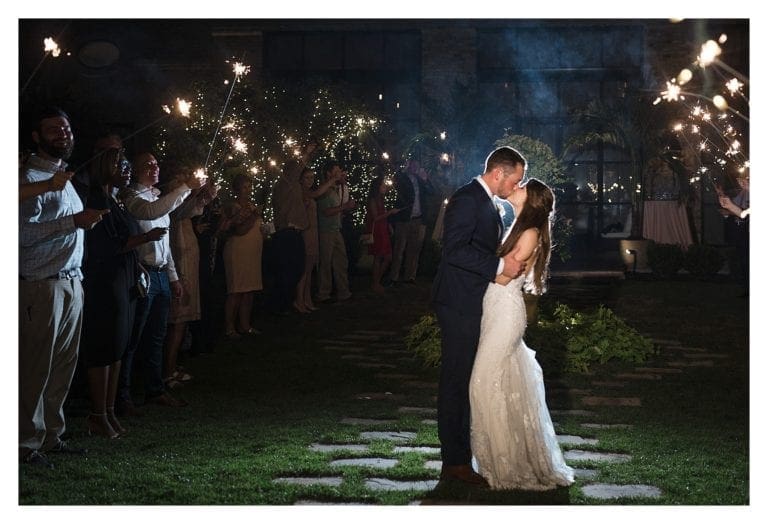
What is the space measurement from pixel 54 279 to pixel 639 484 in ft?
10.6

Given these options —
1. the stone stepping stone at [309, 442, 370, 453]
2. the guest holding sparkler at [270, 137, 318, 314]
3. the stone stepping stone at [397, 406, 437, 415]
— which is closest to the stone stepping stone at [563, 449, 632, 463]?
the stone stepping stone at [309, 442, 370, 453]

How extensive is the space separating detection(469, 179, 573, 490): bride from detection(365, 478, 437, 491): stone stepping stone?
0.29 meters

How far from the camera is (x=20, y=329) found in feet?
18.9

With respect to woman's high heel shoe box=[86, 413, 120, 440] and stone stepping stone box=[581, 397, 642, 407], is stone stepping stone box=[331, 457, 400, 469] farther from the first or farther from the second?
stone stepping stone box=[581, 397, 642, 407]

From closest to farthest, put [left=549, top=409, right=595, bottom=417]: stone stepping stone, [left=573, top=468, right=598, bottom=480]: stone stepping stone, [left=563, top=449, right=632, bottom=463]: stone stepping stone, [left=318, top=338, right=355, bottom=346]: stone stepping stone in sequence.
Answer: [left=573, top=468, right=598, bottom=480]: stone stepping stone
[left=563, top=449, right=632, bottom=463]: stone stepping stone
[left=549, top=409, right=595, bottom=417]: stone stepping stone
[left=318, top=338, right=355, bottom=346]: stone stepping stone

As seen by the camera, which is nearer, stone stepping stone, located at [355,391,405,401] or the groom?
the groom

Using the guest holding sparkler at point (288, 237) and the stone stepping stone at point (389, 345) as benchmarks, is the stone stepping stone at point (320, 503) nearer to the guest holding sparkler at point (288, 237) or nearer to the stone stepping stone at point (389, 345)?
the stone stepping stone at point (389, 345)

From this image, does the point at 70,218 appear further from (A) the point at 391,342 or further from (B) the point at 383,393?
(A) the point at 391,342

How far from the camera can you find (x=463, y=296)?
215 inches

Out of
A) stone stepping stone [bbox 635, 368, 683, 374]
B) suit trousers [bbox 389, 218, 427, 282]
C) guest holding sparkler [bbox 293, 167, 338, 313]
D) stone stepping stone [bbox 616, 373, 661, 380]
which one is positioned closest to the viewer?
stone stepping stone [bbox 616, 373, 661, 380]

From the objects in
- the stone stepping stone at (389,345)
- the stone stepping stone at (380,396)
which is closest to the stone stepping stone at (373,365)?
the stone stepping stone at (389,345)

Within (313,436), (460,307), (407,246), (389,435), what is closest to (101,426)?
(313,436)

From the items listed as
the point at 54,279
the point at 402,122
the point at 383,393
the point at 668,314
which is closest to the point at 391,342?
the point at 383,393

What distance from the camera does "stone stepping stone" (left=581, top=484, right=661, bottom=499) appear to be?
207 inches
